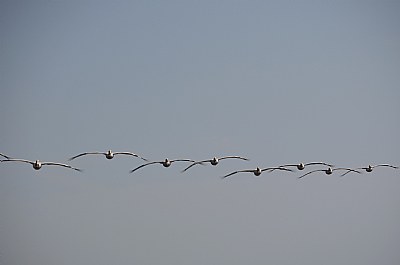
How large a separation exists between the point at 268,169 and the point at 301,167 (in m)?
1.63

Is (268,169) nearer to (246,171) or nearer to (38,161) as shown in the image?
(246,171)

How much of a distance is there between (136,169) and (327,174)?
8.36 meters

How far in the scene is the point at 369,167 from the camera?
30969 millimetres

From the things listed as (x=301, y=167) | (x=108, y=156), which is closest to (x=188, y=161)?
(x=108, y=156)

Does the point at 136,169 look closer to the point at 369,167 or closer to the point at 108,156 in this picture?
the point at 108,156

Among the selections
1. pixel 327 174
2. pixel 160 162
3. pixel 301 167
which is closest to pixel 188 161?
pixel 160 162

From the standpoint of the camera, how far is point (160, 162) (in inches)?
1017

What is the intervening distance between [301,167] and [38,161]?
960cm

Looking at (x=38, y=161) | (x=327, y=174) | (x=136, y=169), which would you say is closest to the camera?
(x=38, y=161)

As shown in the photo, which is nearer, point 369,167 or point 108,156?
point 108,156

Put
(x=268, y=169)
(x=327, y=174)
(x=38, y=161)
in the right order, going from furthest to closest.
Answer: (x=327, y=174), (x=268, y=169), (x=38, y=161)

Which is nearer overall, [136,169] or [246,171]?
[136,169]

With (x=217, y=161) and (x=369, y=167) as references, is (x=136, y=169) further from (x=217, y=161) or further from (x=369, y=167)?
(x=369, y=167)

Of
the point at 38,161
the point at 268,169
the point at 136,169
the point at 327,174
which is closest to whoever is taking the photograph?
the point at 38,161
